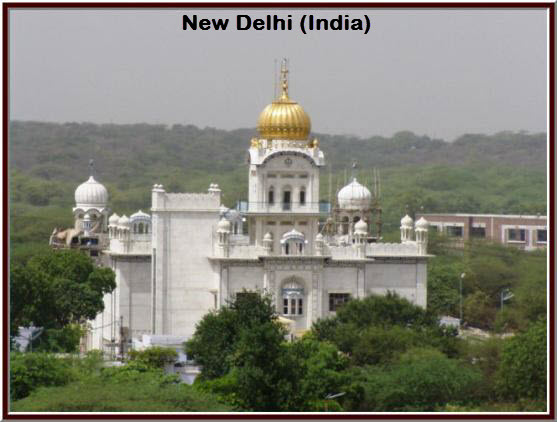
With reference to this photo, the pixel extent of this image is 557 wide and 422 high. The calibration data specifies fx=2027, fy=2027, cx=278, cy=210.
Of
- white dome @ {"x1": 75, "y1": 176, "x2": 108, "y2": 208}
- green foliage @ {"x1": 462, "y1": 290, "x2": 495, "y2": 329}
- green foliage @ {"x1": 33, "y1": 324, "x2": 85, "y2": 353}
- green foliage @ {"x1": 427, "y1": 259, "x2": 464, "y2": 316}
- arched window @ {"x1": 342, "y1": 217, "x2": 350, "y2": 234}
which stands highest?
white dome @ {"x1": 75, "y1": 176, "x2": 108, "y2": 208}

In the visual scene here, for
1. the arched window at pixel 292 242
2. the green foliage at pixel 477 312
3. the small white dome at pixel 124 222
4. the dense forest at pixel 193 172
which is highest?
the dense forest at pixel 193 172

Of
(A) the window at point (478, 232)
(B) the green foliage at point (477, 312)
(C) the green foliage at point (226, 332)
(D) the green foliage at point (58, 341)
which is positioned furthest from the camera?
(A) the window at point (478, 232)

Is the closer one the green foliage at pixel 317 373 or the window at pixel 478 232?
the green foliage at pixel 317 373

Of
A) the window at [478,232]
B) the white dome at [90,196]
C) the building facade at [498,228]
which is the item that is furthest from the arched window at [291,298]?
the window at [478,232]

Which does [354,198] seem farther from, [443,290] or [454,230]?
[454,230]

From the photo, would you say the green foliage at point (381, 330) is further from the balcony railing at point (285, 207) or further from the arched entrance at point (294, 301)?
the balcony railing at point (285, 207)

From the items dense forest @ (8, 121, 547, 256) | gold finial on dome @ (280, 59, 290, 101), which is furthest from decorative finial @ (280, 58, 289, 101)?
dense forest @ (8, 121, 547, 256)

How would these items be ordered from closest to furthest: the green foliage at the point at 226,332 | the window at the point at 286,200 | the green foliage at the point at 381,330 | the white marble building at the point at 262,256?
the green foliage at the point at 226,332 < the green foliage at the point at 381,330 < the white marble building at the point at 262,256 < the window at the point at 286,200

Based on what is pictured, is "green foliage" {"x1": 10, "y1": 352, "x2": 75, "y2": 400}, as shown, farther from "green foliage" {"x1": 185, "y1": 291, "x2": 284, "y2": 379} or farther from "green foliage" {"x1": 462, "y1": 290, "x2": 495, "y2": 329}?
"green foliage" {"x1": 462, "y1": 290, "x2": 495, "y2": 329}
